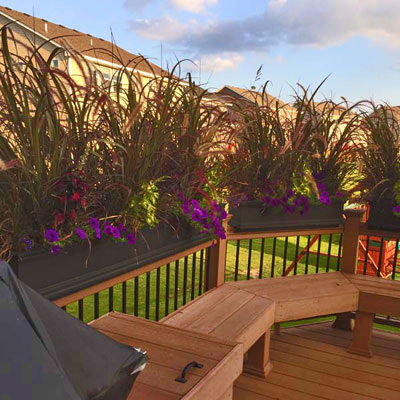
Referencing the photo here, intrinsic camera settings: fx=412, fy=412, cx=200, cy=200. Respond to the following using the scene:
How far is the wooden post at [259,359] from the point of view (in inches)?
101

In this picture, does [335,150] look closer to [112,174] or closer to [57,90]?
[112,174]

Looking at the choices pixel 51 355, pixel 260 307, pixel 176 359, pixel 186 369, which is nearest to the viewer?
pixel 51 355

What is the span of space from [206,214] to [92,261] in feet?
2.21

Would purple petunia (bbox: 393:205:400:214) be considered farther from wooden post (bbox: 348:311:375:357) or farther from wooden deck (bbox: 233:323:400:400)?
wooden deck (bbox: 233:323:400:400)

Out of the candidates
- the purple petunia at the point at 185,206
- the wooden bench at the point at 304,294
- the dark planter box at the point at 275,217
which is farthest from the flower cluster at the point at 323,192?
the purple petunia at the point at 185,206

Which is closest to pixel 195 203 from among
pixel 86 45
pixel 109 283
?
pixel 109 283

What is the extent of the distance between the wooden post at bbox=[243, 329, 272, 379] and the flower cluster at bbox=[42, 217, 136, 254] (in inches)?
51.4

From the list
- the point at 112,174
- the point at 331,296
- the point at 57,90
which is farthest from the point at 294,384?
the point at 57,90

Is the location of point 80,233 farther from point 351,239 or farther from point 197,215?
point 351,239

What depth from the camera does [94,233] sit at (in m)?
1.55

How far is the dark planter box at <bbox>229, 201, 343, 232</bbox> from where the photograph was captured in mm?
2674

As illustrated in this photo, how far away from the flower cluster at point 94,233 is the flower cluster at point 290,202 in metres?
1.20

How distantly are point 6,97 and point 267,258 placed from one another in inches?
238

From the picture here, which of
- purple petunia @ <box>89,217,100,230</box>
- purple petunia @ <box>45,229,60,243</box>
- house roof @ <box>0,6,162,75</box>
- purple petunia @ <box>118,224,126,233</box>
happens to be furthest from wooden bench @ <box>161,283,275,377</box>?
house roof @ <box>0,6,162,75</box>
